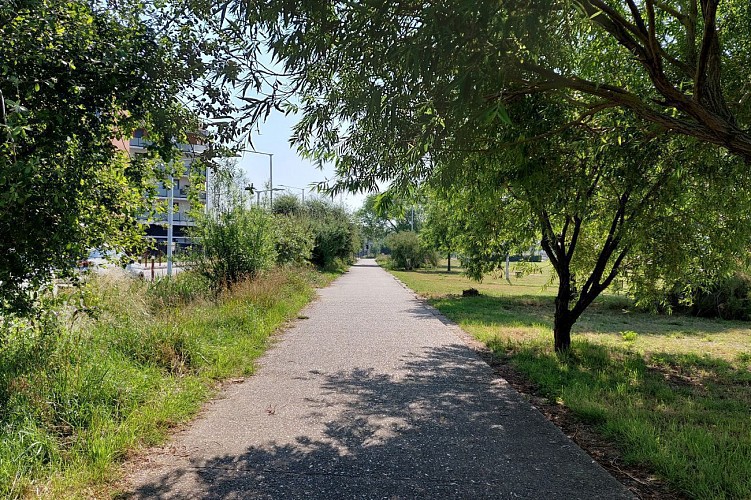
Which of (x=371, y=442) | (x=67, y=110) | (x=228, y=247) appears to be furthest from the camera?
(x=228, y=247)

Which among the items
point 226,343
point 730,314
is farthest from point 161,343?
point 730,314

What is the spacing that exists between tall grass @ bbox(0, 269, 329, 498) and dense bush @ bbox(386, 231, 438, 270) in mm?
46182

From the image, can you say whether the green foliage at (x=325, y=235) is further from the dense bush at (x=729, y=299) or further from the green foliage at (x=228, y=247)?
the dense bush at (x=729, y=299)

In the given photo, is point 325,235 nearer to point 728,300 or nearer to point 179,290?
point 179,290

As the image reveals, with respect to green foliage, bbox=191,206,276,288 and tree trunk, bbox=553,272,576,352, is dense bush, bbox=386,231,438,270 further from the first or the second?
tree trunk, bbox=553,272,576,352

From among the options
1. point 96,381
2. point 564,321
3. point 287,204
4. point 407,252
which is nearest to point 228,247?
point 96,381

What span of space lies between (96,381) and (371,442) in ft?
8.99

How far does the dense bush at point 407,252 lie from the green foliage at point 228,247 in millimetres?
40704

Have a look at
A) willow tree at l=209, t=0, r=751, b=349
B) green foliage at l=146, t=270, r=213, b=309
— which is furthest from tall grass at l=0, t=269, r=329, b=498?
willow tree at l=209, t=0, r=751, b=349

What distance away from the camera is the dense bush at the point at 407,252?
5447 cm

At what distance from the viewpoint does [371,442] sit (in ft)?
14.3

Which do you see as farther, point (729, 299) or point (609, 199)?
point (729, 299)

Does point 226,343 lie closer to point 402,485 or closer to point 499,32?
→ point 402,485

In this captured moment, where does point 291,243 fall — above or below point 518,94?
below
